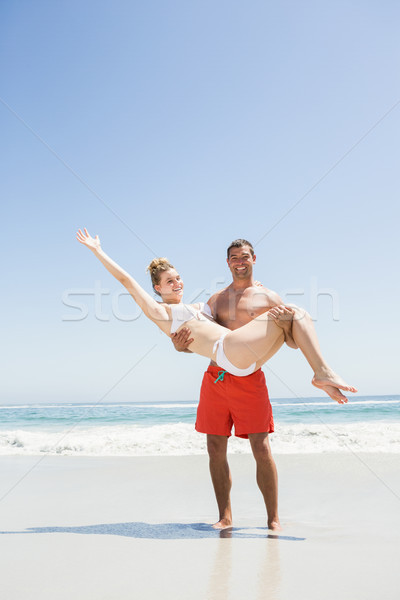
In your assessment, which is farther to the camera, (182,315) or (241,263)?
(241,263)

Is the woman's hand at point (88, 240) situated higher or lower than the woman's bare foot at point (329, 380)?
higher

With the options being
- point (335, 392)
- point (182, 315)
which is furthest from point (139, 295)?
point (335, 392)

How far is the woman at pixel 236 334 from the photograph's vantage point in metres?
3.74

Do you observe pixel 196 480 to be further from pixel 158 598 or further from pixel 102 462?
pixel 158 598

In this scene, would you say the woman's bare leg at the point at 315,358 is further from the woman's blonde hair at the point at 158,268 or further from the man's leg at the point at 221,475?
the woman's blonde hair at the point at 158,268

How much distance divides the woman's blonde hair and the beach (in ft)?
6.62

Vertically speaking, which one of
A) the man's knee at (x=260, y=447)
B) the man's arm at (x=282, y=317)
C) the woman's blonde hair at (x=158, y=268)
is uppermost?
the woman's blonde hair at (x=158, y=268)

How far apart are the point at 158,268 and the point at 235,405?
53.7 inches

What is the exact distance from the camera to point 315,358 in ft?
12.3

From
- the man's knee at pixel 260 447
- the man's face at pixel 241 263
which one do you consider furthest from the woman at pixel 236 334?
the man's knee at pixel 260 447

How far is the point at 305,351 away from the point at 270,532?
4.46ft

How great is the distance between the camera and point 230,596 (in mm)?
2484

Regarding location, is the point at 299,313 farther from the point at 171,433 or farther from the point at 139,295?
the point at 171,433

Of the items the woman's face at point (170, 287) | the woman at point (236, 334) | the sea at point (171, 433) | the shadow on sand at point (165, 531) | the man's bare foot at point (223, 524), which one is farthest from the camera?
the sea at point (171, 433)
